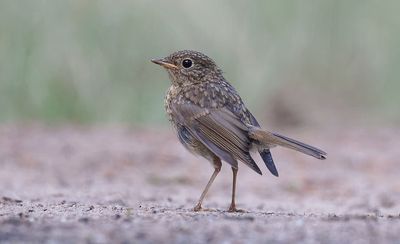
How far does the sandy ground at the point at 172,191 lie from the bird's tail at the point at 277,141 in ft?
1.50

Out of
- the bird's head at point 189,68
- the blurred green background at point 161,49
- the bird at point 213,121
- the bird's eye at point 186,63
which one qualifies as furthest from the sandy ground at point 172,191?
the bird's eye at point 186,63

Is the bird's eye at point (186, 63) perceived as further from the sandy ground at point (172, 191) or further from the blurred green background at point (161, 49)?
the blurred green background at point (161, 49)

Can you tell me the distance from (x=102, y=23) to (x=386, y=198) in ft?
18.2

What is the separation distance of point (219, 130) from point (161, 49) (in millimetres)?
6844

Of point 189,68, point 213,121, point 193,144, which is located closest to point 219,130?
point 213,121

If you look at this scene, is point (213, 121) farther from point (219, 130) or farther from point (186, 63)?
point (186, 63)

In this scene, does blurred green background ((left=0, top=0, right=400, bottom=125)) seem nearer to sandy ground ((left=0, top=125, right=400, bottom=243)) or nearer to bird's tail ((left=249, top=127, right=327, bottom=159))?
sandy ground ((left=0, top=125, right=400, bottom=243))

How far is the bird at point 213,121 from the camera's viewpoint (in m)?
7.60

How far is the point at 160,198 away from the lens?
9.73 meters

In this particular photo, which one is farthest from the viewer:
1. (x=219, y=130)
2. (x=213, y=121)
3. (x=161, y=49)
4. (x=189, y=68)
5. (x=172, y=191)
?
(x=161, y=49)

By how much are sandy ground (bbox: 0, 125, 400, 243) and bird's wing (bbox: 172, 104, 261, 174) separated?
45 centimetres

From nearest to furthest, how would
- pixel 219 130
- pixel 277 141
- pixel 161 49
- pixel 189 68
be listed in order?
pixel 277 141 → pixel 219 130 → pixel 189 68 → pixel 161 49

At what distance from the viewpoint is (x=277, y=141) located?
760 centimetres

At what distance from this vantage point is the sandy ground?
589 centimetres
